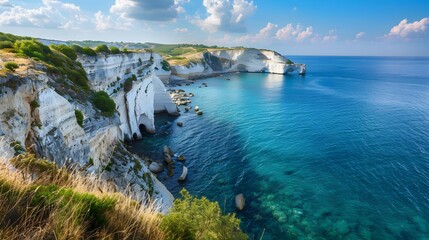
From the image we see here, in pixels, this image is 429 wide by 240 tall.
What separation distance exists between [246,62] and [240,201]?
15859 cm

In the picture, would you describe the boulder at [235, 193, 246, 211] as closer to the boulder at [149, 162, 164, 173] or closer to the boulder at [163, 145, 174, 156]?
the boulder at [149, 162, 164, 173]

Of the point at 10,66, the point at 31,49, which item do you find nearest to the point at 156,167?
the point at 31,49

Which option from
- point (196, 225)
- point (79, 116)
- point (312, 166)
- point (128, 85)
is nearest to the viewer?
point (196, 225)

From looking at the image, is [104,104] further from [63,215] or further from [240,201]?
[63,215]

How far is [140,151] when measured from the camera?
40406mm

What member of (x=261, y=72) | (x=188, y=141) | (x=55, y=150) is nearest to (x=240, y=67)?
(x=261, y=72)

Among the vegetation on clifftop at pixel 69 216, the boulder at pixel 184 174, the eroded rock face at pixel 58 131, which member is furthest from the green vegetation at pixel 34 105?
the boulder at pixel 184 174

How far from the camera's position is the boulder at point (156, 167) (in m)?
34.0

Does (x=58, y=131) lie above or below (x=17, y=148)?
below

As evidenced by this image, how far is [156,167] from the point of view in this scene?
3444cm

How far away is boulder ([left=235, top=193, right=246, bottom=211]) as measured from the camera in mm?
26169

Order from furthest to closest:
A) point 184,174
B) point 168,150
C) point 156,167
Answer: point 168,150 < point 156,167 < point 184,174

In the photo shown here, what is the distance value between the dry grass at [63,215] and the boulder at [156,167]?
89.5 ft

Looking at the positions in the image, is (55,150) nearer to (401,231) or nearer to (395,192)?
(401,231)
